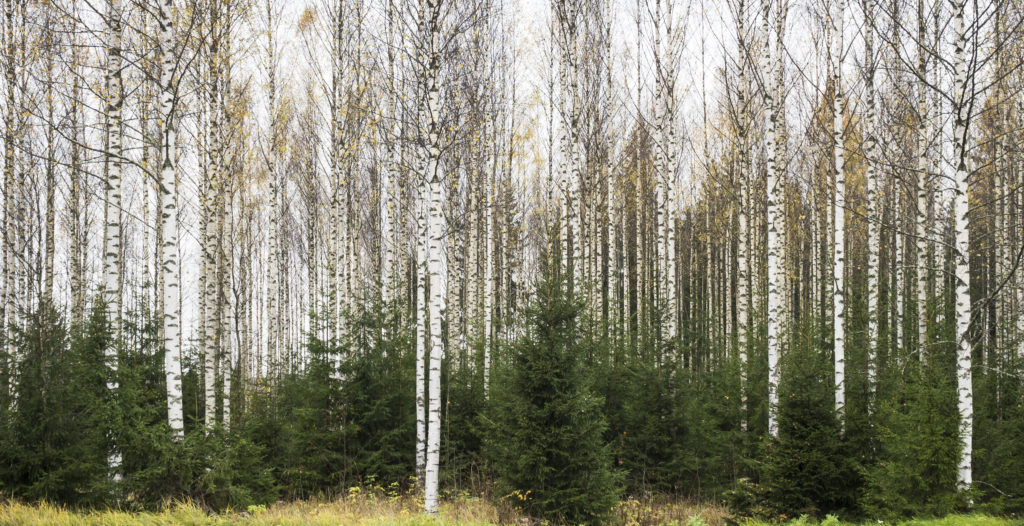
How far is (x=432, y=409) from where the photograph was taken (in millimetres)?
8242

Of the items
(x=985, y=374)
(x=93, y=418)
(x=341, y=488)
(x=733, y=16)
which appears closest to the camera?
(x=93, y=418)

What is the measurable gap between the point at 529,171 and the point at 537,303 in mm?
21108

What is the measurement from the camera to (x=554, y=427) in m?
7.69

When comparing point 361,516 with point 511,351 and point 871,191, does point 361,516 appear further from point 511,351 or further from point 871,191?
point 871,191

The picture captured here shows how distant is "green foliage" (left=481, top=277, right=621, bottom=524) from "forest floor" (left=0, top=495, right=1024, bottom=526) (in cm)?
49

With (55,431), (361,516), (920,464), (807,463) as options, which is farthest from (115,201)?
(920,464)

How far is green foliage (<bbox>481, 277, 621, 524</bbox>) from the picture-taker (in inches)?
299

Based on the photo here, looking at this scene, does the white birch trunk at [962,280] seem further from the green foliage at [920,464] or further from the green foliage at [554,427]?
the green foliage at [554,427]

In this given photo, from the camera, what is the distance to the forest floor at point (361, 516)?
19.9 feet

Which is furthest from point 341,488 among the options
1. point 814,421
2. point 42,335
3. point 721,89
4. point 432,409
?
point 721,89

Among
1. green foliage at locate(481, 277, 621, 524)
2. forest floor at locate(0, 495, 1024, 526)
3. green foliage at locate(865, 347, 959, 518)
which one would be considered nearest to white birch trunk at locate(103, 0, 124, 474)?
forest floor at locate(0, 495, 1024, 526)

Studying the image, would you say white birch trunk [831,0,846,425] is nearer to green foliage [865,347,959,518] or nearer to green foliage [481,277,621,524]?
green foliage [865,347,959,518]

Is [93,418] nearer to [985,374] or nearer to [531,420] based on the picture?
[531,420]

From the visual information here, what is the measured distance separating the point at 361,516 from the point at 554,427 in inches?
113
